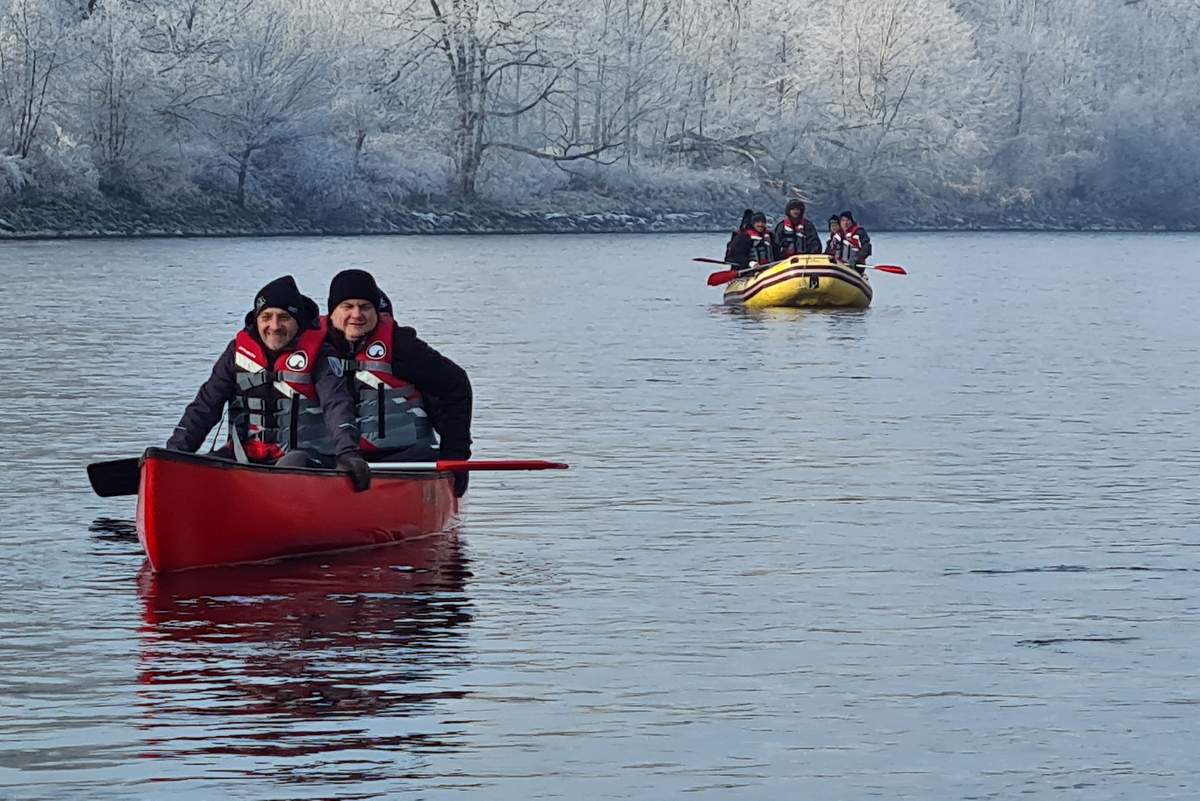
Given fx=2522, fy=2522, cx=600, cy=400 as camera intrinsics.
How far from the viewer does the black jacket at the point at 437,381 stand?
1224cm

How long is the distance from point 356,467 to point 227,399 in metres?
0.69

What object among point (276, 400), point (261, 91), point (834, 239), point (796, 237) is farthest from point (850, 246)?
point (261, 91)

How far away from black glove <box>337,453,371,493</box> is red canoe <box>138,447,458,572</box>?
2.0 inches

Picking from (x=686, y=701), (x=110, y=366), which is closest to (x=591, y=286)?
(x=110, y=366)

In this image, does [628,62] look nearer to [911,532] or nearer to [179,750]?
[911,532]

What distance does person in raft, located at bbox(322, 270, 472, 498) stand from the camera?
12.0 meters

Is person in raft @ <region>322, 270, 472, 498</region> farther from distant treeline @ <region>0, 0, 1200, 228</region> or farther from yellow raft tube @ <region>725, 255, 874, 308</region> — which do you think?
distant treeline @ <region>0, 0, 1200, 228</region>

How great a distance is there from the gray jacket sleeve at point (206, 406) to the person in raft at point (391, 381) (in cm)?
50

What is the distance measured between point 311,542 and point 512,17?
6425 centimetres

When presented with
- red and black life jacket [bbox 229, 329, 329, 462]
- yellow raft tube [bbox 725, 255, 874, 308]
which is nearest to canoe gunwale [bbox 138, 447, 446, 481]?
red and black life jacket [bbox 229, 329, 329, 462]

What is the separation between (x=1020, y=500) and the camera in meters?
14.9

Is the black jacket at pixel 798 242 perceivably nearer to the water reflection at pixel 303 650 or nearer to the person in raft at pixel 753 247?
the person in raft at pixel 753 247

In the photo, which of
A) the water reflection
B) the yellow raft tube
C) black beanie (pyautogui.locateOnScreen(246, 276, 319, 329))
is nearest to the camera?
the water reflection

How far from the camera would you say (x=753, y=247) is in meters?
36.1
